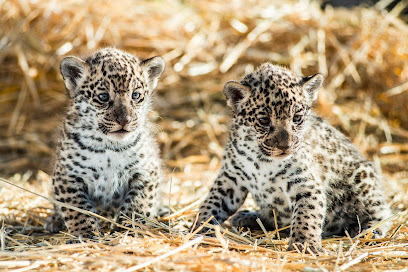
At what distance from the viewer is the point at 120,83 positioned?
21.3ft

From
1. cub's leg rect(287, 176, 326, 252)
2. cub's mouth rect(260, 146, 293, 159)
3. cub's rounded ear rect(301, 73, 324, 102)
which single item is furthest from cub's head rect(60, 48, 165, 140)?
cub's leg rect(287, 176, 326, 252)

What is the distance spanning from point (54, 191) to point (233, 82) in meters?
Answer: 2.62

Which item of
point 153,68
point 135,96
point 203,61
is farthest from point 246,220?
point 203,61

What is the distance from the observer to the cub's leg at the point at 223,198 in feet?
22.8

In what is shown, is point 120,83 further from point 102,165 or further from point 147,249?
point 147,249

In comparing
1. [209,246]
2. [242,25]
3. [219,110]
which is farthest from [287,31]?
[209,246]

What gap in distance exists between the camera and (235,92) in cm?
670

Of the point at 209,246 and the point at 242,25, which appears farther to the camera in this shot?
the point at 242,25

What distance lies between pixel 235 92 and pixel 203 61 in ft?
18.1

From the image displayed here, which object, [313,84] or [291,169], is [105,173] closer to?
[291,169]

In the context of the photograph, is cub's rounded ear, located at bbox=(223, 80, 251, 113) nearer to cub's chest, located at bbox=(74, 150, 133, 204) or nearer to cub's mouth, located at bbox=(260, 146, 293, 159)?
cub's mouth, located at bbox=(260, 146, 293, 159)

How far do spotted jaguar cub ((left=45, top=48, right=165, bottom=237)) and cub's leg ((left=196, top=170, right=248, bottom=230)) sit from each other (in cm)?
76

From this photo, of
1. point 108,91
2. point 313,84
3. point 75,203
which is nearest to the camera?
point 108,91

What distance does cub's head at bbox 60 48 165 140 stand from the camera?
6.49 m
